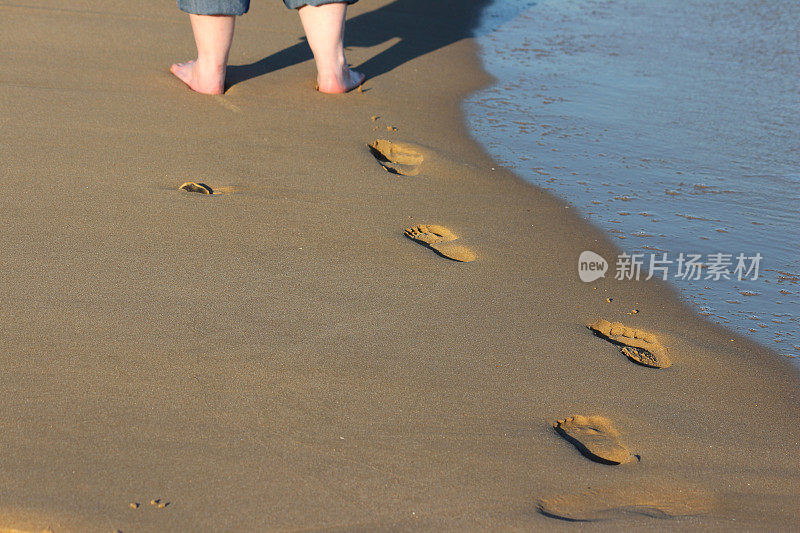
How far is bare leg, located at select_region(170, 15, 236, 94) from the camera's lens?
3.18 m

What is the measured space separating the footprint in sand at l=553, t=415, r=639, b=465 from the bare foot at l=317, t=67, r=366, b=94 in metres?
2.14

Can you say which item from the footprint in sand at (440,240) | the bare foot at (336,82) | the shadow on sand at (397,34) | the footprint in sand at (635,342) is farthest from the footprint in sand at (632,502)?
the shadow on sand at (397,34)

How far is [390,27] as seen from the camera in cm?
451

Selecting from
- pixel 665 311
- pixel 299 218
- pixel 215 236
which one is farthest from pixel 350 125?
pixel 665 311

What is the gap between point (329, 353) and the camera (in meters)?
1.81

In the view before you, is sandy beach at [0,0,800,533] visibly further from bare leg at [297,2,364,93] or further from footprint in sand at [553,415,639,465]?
bare leg at [297,2,364,93]

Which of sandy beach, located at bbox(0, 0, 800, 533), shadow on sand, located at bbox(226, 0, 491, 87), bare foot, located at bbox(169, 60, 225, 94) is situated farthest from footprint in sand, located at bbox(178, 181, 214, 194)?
shadow on sand, located at bbox(226, 0, 491, 87)

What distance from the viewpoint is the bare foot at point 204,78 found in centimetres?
324

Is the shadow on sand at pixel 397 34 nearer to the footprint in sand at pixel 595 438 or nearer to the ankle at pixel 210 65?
the ankle at pixel 210 65

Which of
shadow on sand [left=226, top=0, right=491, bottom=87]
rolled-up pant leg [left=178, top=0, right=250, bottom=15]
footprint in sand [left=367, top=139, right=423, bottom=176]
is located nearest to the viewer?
footprint in sand [left=367, top=139, right=423, bottom=176]

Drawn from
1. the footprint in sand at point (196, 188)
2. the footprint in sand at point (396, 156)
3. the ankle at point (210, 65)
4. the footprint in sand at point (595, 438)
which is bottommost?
the footprint in sand at point (595, 438)

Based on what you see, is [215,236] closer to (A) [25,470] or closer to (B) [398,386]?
(B) [398,386]

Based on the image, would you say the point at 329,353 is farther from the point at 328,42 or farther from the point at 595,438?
the point at 328,42

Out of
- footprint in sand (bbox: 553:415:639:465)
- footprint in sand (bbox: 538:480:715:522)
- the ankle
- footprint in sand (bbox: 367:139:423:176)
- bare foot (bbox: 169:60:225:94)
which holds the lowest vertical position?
footprint in sand (bbox: 538:480:715:522)
